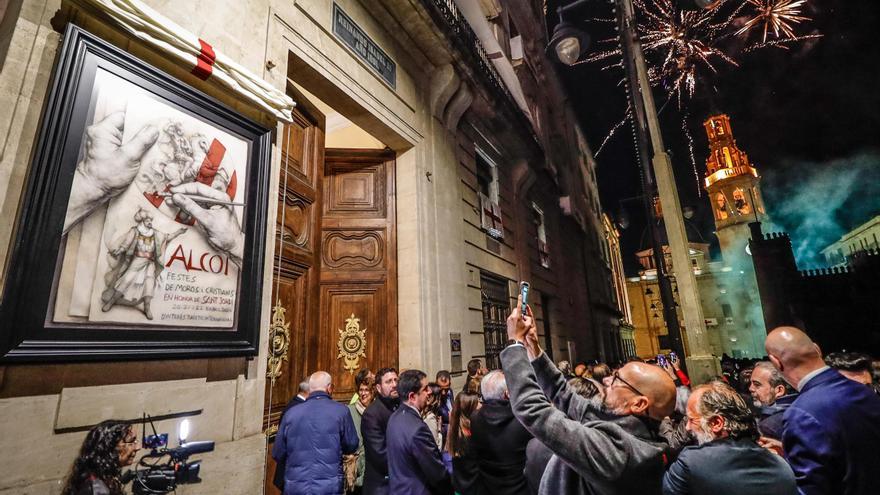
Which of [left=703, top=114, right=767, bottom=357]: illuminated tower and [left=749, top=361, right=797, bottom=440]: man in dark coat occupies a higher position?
[left=703, top=114, right=767, bottom=357]: illuminated tower

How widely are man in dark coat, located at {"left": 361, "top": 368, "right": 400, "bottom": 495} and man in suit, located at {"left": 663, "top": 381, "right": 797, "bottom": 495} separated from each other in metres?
2.31

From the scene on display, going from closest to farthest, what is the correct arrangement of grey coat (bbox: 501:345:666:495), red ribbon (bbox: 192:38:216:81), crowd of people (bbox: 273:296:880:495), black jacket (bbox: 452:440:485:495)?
grey coat (bbox: 501:345:666:495) → crowd of people (bbox: 273:296:880:495) → black jacket (bbox: 452:440:485:495) → red ribbon (bbox: 192:38:216:81)

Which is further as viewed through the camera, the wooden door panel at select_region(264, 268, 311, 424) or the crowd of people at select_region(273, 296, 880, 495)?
the wooden door panel at select_region(264, 268, 311, 424)

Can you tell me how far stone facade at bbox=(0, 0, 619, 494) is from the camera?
2221mm

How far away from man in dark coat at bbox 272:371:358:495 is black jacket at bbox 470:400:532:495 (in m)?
1.28

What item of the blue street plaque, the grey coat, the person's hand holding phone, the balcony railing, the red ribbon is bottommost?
the grey coat

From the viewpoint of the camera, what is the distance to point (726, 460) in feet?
5.80

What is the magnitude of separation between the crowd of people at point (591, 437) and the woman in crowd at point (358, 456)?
2.37ft

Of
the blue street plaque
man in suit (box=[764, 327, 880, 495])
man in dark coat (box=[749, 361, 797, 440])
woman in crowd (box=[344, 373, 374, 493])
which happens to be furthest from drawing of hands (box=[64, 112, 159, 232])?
man in dark coat (box=[749, 361, 797, 440])

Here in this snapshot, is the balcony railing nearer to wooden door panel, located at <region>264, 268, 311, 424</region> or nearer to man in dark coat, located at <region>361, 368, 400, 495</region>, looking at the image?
wooden door panel, located at <region>264, 268, 311, 424</region>

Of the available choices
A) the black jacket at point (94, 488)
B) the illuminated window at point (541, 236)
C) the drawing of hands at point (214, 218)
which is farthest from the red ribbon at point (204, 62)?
the illuminated window at point (541, 236)

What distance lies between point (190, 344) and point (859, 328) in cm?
2880

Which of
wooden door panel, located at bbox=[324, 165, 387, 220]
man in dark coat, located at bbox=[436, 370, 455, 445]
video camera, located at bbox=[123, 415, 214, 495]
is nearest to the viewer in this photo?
video camera, located at bbox=[123, 415, 214, 495]

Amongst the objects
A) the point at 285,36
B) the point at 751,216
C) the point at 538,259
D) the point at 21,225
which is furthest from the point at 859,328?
the point at 751,216
